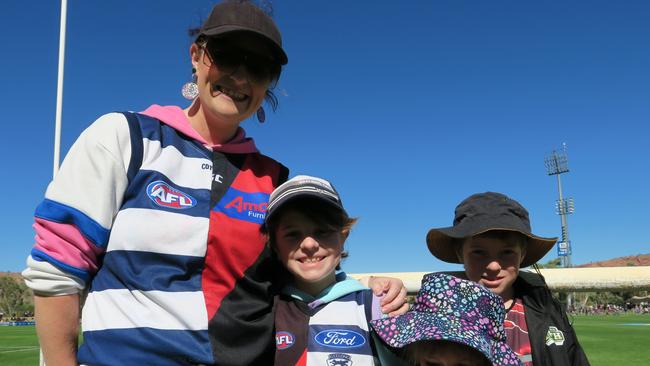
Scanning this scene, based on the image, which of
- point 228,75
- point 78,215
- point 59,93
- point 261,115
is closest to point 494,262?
point 261,115

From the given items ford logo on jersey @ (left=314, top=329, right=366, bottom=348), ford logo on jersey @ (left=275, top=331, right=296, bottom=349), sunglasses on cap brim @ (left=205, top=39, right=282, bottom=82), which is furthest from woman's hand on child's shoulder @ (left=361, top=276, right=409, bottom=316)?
sunglasses on cap brim @ (left=205, top=39, right=282, bottom=82)

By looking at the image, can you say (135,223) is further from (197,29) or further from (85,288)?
(197,29)

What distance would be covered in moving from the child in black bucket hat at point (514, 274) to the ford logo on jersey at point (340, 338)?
753mm

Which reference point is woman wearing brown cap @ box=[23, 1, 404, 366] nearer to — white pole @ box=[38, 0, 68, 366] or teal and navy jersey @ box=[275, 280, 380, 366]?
teal and navy jersey @ box=[275, 280, 380, 366]

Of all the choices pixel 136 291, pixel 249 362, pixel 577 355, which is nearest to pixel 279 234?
pixel 249 362

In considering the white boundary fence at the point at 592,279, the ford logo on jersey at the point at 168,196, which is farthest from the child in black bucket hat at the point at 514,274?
the ford logo on jersey at the point at 168,196

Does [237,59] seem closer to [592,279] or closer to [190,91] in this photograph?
[190,91]

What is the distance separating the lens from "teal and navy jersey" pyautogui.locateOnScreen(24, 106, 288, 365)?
189cm

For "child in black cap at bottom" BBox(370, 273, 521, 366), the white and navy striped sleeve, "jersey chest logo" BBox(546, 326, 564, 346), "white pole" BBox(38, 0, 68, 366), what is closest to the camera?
the white and navy striped sleeve

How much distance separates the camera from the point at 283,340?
237cm

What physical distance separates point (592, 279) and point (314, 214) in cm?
207

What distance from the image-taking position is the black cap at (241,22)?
7.39 ft

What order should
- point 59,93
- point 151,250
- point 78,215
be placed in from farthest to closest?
point 59,93 < point 151,250 < point 78,215

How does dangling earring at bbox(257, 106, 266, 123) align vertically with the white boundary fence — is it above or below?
above
